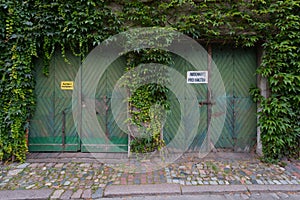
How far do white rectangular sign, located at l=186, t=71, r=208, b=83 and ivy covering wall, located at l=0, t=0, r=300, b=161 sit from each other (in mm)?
771

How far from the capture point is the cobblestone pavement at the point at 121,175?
2756 millimetres

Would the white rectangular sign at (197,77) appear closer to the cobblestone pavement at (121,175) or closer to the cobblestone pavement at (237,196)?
the cobblestone pavement at (121,175)

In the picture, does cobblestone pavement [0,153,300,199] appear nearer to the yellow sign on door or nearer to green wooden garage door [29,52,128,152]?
green wooden garage door [29,52,128,152]

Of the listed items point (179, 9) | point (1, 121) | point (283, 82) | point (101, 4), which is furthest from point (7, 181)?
point (283, 82)

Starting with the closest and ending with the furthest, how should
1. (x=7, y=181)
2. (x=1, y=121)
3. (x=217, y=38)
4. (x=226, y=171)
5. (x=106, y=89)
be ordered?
(x=7, y=181), (x=226, y=171), (x=1, y=121), (x=217, y=38), (x=106, y=89)

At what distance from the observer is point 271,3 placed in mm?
3477

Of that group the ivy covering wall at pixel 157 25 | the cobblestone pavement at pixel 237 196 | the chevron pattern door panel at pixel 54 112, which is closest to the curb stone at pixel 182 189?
the cobblestone pavement at pixel 237 196

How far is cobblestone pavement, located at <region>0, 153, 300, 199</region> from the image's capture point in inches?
108

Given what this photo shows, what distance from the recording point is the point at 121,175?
120 inches

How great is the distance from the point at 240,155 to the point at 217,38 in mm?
2556

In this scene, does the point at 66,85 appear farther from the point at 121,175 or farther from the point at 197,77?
the point at 197,77

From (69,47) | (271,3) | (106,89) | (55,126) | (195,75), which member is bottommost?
(55,126)

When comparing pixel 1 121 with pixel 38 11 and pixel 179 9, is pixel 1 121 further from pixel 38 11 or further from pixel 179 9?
pixel 179 9

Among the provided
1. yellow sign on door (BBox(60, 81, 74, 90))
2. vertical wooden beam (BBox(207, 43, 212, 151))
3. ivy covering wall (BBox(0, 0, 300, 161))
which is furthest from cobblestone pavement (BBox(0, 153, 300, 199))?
yellow sign on door (BBox(60, 81, 74, 90))
